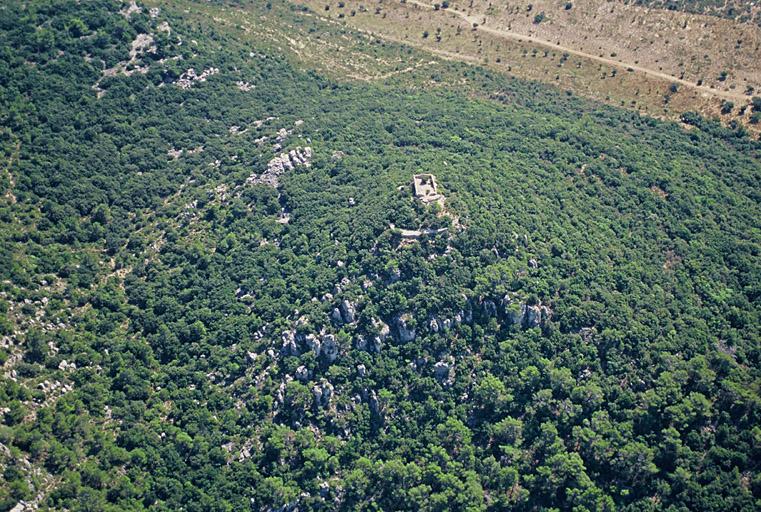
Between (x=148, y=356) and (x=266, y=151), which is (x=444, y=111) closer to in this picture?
(x=266, y=151)

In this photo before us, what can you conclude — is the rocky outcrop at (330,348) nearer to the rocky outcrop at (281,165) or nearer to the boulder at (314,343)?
the boulder at (314,343)

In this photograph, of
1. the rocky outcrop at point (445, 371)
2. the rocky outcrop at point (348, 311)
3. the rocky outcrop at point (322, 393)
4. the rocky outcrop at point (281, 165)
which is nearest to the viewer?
the rocky outcrop at point (322, 393)

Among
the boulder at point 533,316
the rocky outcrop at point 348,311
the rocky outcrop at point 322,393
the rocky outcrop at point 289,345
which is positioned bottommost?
the rocky outcrop at point 322,393

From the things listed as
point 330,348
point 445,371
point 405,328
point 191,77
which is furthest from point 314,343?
point 191,77

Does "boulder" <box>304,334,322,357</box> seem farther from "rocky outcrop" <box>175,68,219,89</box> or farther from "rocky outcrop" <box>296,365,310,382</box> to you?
"rocky outcrop" <box>175,68,219,89</box>

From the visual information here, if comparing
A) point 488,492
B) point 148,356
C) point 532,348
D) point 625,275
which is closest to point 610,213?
point 625,275

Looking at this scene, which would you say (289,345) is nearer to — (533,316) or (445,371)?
(445,371)

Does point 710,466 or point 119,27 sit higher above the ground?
point 119,27

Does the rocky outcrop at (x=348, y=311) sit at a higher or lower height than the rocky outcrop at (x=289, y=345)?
higher

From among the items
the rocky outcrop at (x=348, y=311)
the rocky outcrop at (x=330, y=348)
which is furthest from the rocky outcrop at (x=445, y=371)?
the rocky outcrop at (x=330, y=348)
